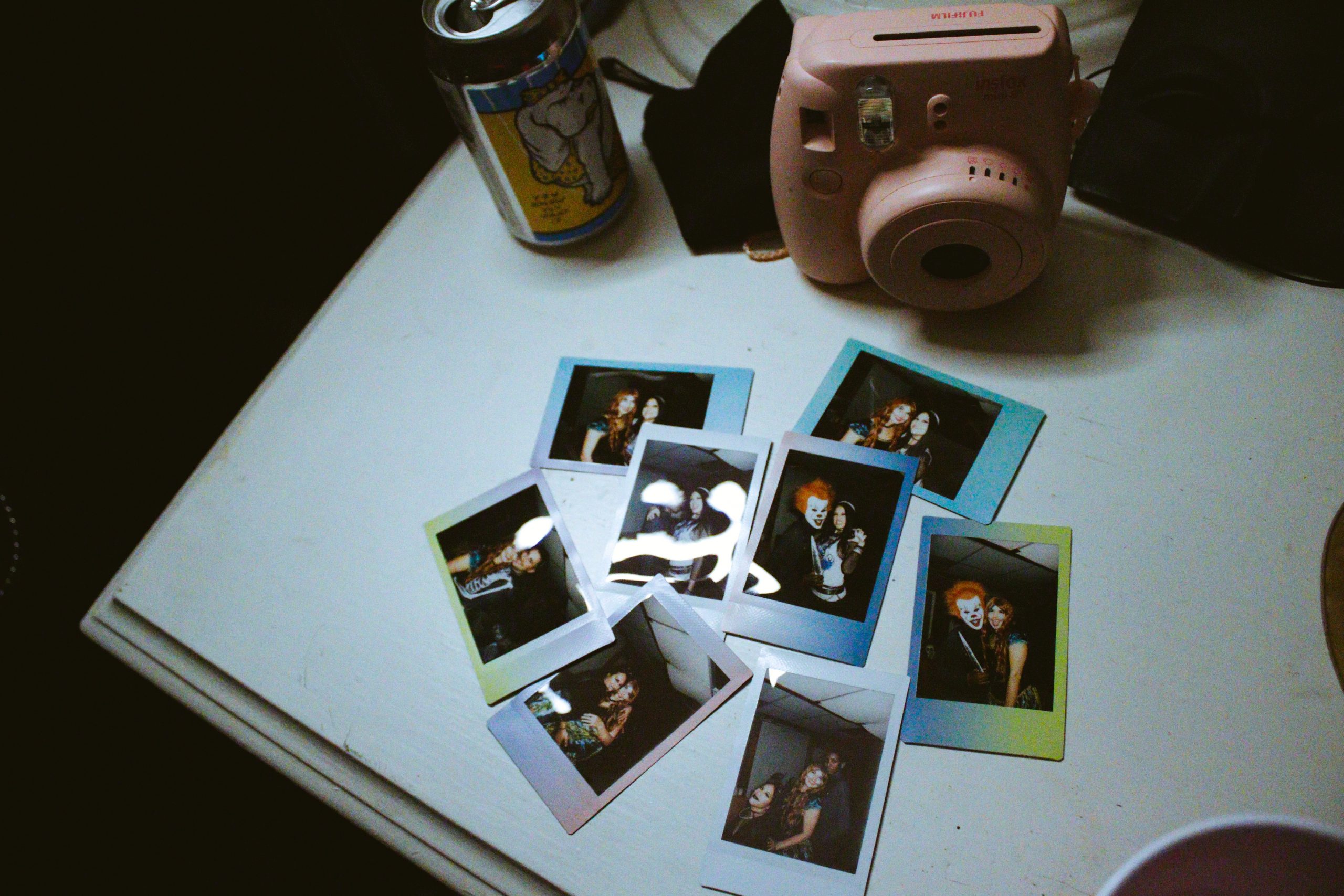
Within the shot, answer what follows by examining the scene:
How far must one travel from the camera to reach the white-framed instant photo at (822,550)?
522 millimetres

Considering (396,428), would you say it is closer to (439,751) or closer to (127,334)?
(439,751)

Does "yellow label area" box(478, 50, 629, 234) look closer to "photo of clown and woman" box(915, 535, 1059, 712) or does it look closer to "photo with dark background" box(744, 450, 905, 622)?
"photo with dark background" box(744, 450, 905, 622)

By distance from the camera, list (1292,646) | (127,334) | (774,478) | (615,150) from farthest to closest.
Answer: (127,334) → (615,150) → (774,478) → (1292,646)

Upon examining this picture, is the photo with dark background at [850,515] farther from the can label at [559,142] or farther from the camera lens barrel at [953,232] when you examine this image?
the can label at [559,142]

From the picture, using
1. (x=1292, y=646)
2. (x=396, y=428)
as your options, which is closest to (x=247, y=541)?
(x=396, y=428)

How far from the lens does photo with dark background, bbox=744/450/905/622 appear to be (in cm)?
53

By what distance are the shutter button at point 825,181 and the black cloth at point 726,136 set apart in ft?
0.34

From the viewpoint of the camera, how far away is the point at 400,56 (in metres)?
0.82

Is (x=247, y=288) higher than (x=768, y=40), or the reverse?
(x=768, y=40)

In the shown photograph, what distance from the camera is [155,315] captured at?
941 mm

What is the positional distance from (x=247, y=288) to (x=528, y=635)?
645mm

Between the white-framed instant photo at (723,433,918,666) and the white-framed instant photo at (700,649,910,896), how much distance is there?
20 mm

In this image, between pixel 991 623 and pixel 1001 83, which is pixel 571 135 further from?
pixel 991 623

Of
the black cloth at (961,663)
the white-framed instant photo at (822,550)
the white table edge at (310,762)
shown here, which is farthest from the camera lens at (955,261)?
the white table edge at (310,762)
